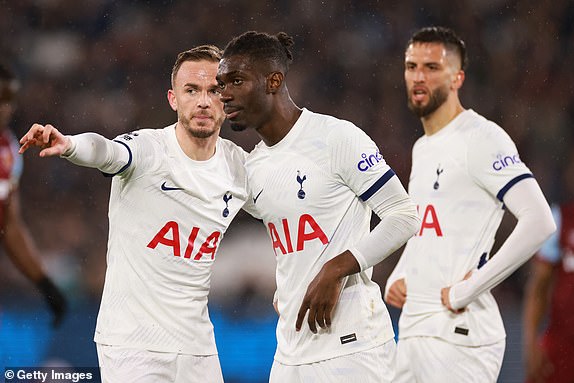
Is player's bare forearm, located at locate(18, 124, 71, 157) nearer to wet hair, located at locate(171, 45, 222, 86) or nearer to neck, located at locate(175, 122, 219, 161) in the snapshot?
neck, located at locate(175, 122, 219, 161)

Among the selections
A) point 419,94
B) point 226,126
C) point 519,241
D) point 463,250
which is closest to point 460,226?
point 463,250

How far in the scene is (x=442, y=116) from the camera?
381 cm

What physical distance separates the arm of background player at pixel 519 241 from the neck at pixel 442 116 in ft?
1.71

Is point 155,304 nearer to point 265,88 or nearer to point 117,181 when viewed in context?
point 117,181

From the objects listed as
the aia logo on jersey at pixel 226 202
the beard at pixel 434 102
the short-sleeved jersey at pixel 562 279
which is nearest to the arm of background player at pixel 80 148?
the aia logo on jersey at pixel 226 202

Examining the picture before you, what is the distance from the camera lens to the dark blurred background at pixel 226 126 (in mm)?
5789

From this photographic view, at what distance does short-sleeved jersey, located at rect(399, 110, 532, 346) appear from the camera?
349cm

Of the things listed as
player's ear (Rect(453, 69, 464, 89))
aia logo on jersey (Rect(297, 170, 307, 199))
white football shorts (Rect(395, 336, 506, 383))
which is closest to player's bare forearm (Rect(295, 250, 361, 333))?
aia logo on jersey (Rect(297, 170, 307, 199))

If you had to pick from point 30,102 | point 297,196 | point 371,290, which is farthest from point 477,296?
point 30,102

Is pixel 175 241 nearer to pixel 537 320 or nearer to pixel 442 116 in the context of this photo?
pixel 442 116

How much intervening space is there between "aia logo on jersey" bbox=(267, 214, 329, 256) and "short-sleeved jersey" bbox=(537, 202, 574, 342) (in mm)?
2943

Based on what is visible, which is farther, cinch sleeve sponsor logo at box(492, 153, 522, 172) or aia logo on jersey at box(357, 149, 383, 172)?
cinch sleeve sponsor logo at box(492, 153, 522, 172)

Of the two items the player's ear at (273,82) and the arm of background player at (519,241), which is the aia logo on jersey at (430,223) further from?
the player's ear at (273,82)

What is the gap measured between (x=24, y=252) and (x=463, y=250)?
339 centimetres
